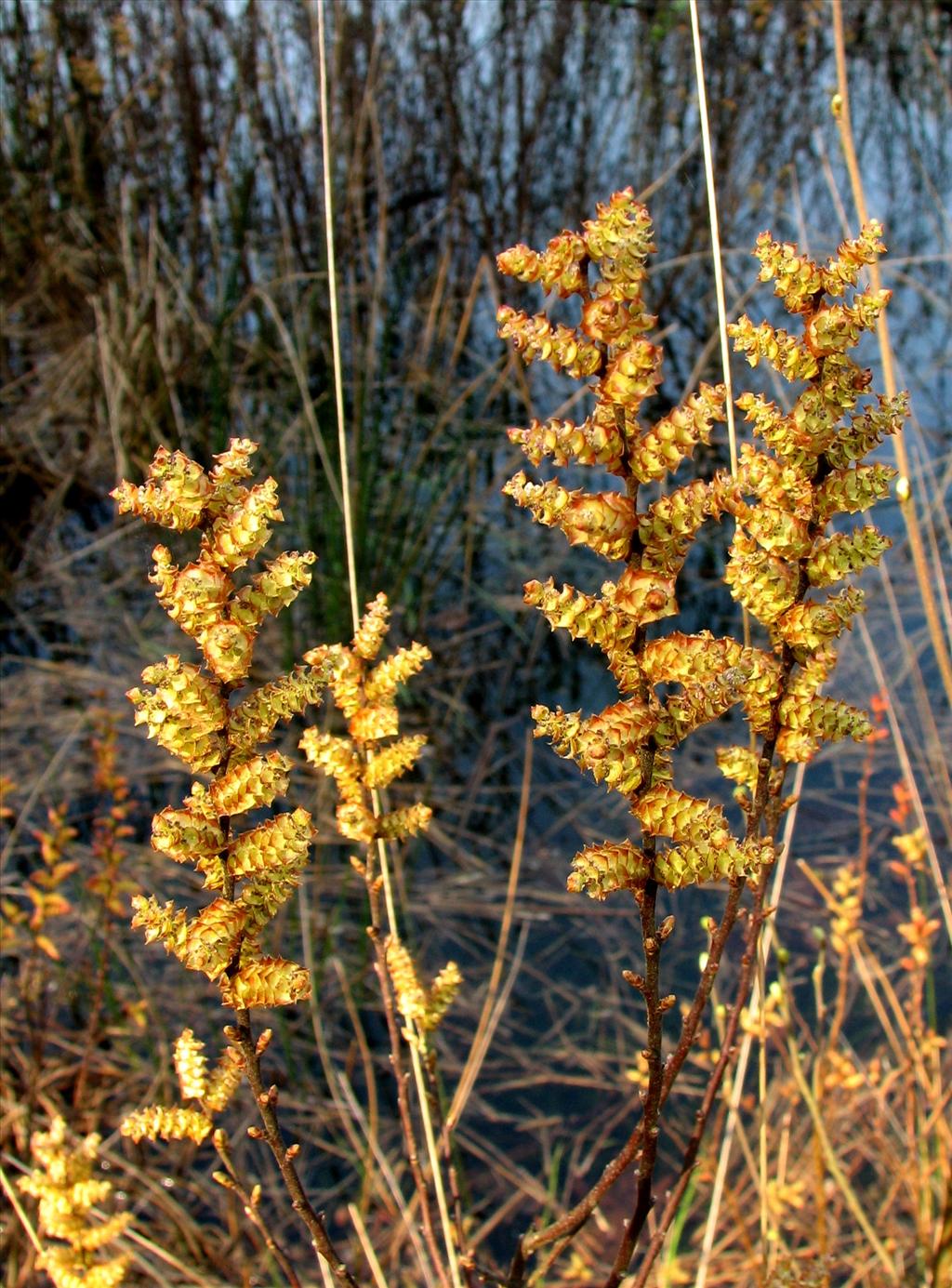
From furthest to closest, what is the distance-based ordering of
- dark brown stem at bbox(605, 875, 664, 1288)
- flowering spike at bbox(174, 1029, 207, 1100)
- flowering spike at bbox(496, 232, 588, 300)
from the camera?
flowering spike at bbox(174, 1029, 207, 1100) < dark brown stem at bbox(605, 875, 664, 1288) < flowering spike at bbox(496, 232, 588, 300)

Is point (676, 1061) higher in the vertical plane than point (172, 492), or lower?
lower

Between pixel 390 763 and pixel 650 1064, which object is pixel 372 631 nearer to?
pixel 390 763

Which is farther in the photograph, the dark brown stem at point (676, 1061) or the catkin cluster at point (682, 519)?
the dark brown stem at point (676, 1061)

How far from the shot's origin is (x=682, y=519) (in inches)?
25.9

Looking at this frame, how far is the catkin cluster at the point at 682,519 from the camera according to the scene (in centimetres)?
63

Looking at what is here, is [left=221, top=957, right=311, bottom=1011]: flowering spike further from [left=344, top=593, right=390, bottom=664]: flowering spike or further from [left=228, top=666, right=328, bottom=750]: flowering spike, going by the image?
[left=344, top=593, right=390, bottom=664]: flowering spike

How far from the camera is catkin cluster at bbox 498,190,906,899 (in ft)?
2.07

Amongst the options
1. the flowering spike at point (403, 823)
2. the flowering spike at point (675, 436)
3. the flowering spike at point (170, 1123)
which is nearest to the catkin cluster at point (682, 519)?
the flowering spike at point (675, 436)

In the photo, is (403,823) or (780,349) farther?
(403,823)

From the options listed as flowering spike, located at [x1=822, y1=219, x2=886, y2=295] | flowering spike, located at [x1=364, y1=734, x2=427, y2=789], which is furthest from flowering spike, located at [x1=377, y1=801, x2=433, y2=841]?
flowering spike, located at [x1=822, y1=219, x2=886, y2=295]

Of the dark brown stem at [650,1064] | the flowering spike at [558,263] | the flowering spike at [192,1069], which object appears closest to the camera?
the flowering spike at [558,263]

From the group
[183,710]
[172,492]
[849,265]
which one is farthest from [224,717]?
[849,265]

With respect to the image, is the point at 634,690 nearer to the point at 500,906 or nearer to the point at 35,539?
the point at 500,906

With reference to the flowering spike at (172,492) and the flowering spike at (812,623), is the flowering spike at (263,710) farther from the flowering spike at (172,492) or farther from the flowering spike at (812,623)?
the flowering spike at (812,623)
